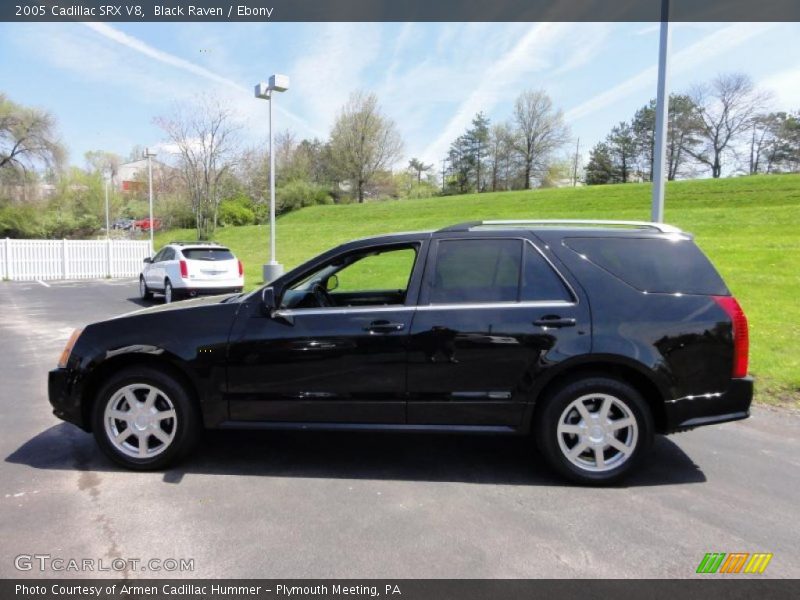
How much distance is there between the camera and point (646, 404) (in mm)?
3703

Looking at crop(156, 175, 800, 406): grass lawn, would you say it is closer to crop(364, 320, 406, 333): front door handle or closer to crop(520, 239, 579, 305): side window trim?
crop(520, 239, 579, 305): side window trim

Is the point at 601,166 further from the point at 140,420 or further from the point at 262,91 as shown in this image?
the point at 140,420

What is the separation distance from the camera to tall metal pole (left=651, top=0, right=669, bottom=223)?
7.18 m

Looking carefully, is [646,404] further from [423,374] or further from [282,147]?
[282,147]

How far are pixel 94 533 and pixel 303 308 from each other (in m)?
1.85

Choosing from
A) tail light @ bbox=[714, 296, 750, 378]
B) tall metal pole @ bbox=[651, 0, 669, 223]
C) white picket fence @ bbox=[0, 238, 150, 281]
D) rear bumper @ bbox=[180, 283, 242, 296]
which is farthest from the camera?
white picket fence @ bbox=[0, 238, 150, 281]

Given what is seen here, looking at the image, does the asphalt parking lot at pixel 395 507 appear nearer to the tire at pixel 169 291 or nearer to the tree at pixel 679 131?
the tire at pixel 169 291

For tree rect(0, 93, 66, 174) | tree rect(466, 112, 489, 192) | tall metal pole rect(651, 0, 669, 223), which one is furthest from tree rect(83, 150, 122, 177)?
tall metal pole rect(651, 0, 669, 223)

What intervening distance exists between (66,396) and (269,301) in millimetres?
1656

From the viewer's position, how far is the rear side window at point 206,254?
13.0 m

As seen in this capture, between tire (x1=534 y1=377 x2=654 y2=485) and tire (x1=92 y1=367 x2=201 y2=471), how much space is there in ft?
8.26

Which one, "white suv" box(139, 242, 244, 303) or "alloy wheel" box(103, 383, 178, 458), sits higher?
"white suv" box(139, 242, 244, 303)
